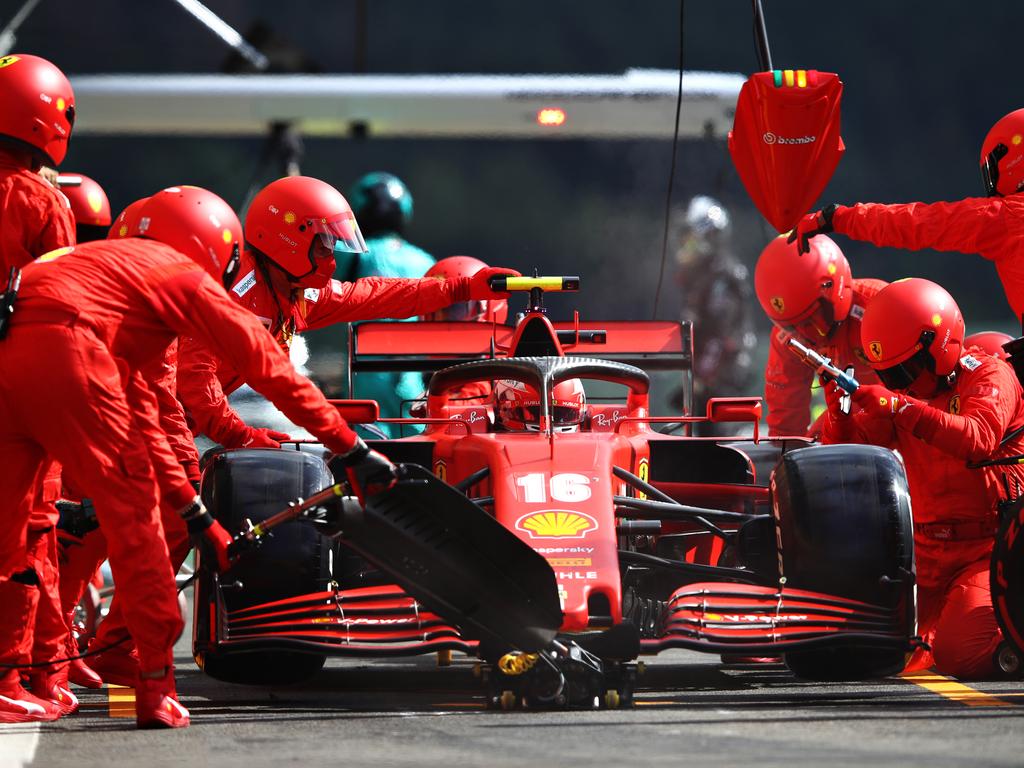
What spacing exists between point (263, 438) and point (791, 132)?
117 inches

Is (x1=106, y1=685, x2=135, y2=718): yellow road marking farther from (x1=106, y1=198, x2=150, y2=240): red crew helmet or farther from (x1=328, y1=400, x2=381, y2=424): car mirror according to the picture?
(x1=106, y1=198, x2=150, y2=240): red crew helmet

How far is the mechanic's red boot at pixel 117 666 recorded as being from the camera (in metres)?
7.60

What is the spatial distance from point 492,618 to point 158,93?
7708 millimetres

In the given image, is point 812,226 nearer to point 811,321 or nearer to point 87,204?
point 811,321

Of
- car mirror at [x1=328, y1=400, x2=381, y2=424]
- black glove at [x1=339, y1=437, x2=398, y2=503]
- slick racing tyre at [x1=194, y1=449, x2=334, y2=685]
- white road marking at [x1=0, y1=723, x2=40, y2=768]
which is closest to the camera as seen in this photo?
white road marking at [x1=0, y1=723, x2=40, y2=768]

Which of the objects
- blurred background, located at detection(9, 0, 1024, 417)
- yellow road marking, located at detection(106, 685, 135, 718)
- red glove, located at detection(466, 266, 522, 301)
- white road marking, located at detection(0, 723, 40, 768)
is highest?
blurred background, located at detection(9, 0, 1024, 417)

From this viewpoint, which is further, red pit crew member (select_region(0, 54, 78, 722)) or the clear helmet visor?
the clear helmet visor

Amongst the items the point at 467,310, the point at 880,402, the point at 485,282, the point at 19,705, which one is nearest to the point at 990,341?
the point at 880,402

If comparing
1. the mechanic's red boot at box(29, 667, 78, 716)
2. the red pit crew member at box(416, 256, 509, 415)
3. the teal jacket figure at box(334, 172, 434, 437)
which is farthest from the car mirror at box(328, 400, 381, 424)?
the teal jacket figure at box(334, 172, 434, 437)

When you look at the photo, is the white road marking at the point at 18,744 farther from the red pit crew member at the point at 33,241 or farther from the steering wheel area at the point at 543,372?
the steering wheel area at the point at 543,372

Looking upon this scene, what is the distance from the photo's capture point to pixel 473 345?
9.50m

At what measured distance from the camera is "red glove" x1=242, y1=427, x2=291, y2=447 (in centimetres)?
776

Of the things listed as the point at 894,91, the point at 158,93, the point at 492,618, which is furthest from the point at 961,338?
the point at 894,91

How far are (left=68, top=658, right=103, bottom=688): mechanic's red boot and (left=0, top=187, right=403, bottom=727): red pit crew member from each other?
152cm
